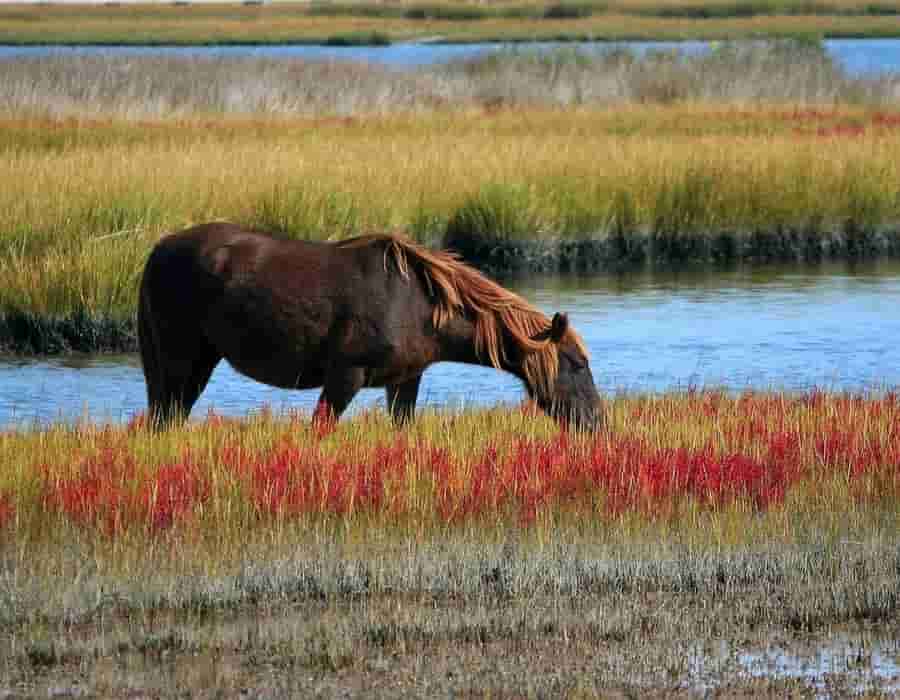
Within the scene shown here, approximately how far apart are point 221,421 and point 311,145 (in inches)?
448

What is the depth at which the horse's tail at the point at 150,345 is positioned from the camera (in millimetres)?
8273

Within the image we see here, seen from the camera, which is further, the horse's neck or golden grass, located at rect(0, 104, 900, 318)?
golden grass, located at rect(0, 104, 900, 318)

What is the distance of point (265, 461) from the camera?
754 centimetres

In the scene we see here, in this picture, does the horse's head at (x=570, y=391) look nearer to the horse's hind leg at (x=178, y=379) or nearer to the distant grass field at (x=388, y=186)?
the horse's hind leg at (x=178, y=379)

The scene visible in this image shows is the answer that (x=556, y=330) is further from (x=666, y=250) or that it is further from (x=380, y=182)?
(x=666, y=250)

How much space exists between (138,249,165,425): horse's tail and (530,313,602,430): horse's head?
1.72 m

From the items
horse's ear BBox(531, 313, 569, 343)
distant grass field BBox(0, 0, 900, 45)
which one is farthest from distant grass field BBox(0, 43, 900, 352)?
distant grass field BBox(0, 0, 900, 45)

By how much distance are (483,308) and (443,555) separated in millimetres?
1643

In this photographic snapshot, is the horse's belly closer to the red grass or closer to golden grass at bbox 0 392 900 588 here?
golden grass at bbox 0 392 900 588

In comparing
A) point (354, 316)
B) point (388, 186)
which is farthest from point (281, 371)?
point (388, 186)

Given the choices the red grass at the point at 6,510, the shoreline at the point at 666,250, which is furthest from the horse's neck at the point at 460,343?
the shoreline at the point at 666,250

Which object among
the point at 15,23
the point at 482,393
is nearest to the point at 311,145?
the point at 482,393

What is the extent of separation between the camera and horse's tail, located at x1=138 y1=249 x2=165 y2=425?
8.27 m

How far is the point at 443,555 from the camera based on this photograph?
669 centimetres
